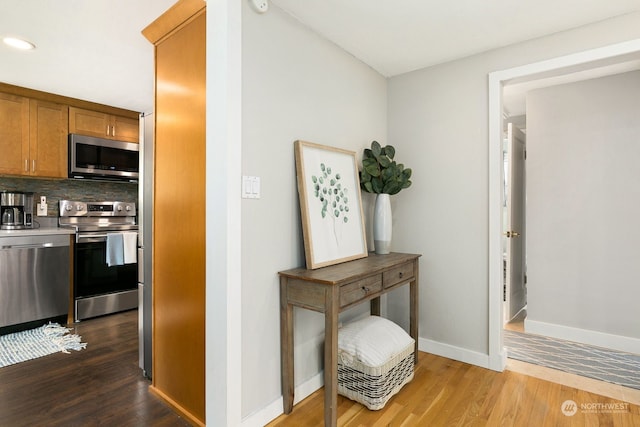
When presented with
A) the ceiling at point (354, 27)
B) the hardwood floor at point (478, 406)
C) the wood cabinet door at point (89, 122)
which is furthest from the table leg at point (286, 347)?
the wood cabinet door at point (89, 122)

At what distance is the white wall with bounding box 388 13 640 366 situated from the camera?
255cm

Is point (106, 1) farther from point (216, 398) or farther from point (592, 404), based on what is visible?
point (592, 404)

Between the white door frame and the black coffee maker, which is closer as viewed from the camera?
the white door frame

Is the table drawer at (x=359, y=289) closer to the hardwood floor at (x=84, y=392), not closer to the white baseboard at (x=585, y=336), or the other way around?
the hardwood floor at (x=84, y=392)

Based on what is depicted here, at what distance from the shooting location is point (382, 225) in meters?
2.55

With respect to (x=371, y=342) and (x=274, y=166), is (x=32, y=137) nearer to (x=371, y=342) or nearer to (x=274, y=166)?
(x=274, y=166)

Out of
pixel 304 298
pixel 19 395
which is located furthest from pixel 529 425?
pixel 19 395

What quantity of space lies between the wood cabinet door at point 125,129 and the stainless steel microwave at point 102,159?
0.37ft

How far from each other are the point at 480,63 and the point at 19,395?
3922 millimetres

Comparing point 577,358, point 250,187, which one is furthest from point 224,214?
point 577,358

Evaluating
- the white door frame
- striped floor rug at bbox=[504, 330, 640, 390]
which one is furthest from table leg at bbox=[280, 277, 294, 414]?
striped floor rug at bbox=[504, 330, 640, 390]

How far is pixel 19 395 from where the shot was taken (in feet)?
7.18

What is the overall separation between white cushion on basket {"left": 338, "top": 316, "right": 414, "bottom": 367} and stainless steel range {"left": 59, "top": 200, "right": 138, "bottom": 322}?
9.39 feet

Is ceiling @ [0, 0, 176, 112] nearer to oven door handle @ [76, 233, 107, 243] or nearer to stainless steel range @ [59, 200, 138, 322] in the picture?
stainless steel range @ [59, 200, 138, 322]
